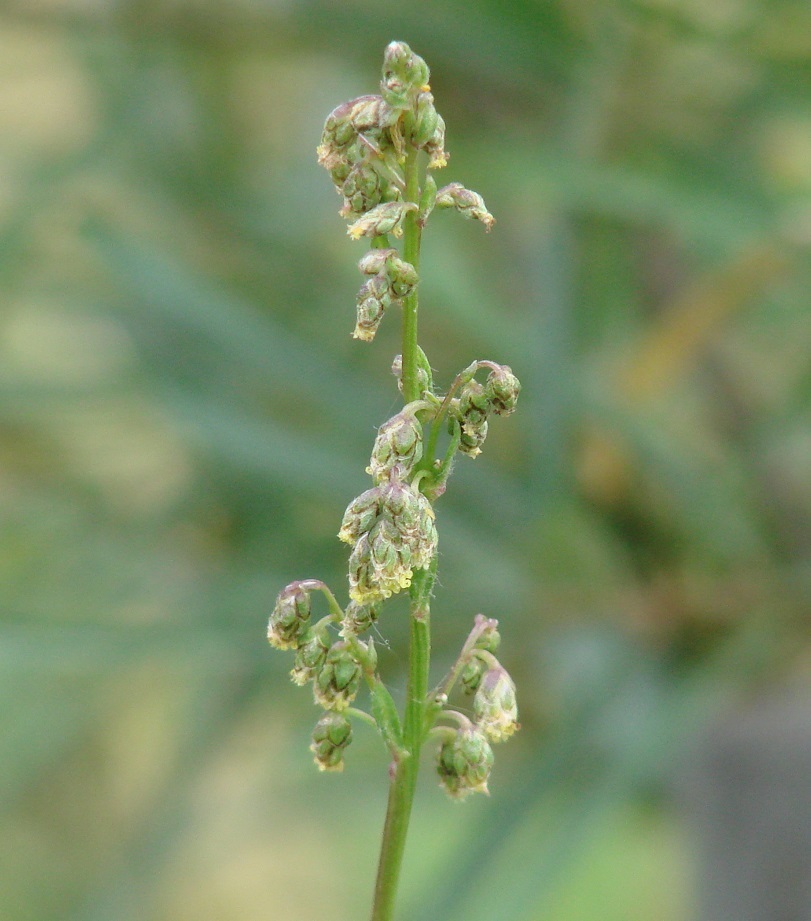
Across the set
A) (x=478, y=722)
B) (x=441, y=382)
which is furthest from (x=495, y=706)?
(x=441, y=382)

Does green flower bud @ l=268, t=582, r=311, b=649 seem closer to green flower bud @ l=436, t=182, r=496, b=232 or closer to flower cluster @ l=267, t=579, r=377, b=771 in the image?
flower cluster @ l=267, t=579, r=377, b=771

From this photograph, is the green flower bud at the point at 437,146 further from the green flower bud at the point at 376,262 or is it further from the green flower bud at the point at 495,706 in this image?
the green flower bud at the point at 495,706

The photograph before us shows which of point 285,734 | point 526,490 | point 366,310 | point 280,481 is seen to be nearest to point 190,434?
point 280,481

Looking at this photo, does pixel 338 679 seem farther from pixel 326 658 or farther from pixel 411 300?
pixel 411 300

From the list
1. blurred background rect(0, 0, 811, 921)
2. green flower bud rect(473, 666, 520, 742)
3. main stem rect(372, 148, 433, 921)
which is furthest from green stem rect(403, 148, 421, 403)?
blurred background rect(0, 0, 811, 921)

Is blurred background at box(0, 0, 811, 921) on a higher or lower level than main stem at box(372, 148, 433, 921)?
higher

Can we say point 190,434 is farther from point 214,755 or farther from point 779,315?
point 779,315
